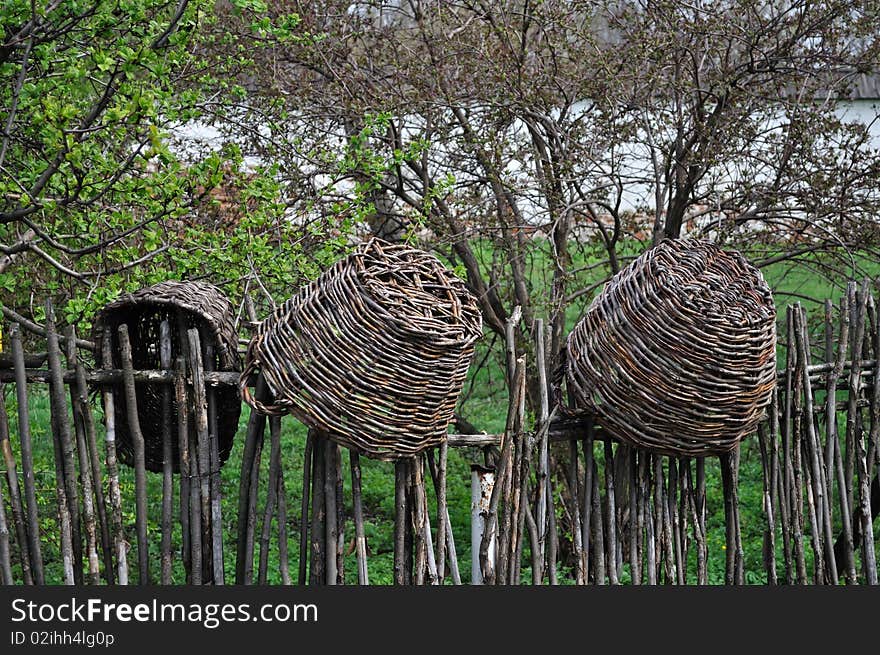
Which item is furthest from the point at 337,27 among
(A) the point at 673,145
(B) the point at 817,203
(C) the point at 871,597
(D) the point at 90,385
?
(C) the point at 871,597

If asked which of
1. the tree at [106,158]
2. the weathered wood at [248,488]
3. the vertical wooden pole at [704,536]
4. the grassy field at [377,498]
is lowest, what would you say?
the grassy field at [377,498]

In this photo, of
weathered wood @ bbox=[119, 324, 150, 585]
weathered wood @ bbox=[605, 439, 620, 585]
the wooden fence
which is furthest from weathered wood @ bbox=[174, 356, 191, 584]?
weathered wood @ bbox=[605, 439, 620, 585]

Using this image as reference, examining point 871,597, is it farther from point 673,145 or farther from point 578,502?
point 673,145

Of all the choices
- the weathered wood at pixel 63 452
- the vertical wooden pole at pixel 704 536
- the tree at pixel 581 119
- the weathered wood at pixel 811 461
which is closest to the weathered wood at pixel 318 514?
the weathered wood at pixel 63 452

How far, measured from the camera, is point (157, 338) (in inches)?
117

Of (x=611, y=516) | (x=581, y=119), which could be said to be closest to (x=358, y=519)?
(x=611, y=516)

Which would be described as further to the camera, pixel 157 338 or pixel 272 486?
pixel 157 338

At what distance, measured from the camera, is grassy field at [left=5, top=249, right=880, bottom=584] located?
504 centimetres

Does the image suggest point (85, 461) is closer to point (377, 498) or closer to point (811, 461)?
point (811, 461)

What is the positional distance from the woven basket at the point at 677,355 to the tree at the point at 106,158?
1.17 metres

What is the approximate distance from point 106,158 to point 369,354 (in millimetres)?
1770

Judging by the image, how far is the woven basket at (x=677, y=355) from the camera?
2521mm

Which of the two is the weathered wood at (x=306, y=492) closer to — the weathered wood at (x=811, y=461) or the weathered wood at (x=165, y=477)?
the weathered wood at (x=165, y=477)

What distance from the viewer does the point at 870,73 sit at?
478 centimetres
